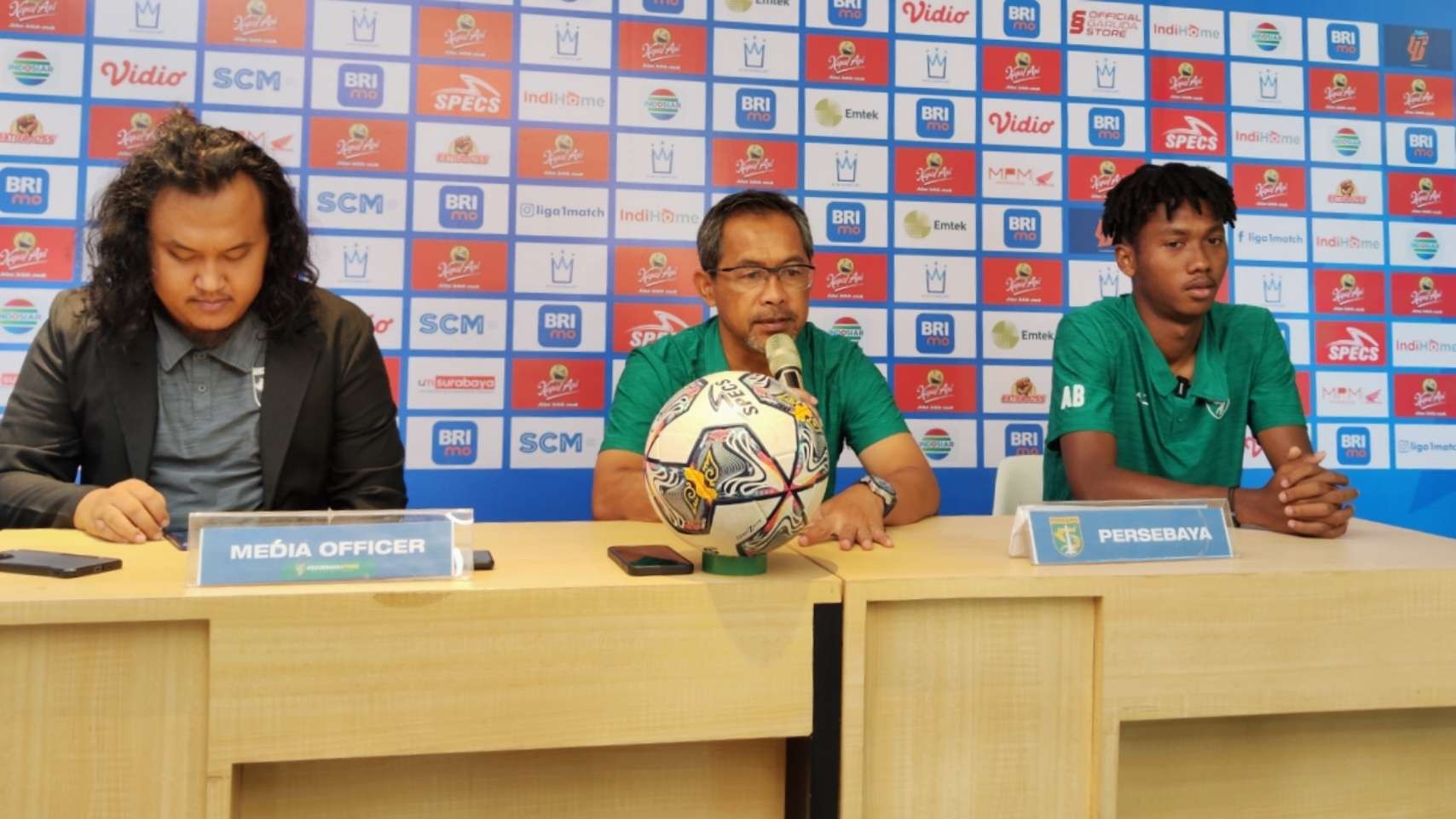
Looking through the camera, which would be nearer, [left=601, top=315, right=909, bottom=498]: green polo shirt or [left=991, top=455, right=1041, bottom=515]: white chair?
[left=601, top=315, right=909, bottom=498]: green polo shirt

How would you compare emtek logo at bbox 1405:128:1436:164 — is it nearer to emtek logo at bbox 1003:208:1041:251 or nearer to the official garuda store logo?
emtek logo at bbox 1003:208:1041:251

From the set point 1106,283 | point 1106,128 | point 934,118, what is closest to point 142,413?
point 934,118

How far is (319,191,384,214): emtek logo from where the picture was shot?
2.92m

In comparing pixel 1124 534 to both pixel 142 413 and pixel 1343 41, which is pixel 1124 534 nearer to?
pixel 142 413

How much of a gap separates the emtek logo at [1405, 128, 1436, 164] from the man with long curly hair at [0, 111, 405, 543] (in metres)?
3.56

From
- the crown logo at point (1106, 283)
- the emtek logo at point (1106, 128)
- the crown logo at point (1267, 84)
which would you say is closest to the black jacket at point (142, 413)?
the crown logo at point (1106, 283)

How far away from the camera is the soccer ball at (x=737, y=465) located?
3.44 feet

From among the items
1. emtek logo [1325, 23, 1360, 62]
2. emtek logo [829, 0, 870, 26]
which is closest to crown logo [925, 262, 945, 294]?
emtek logo [829, 0, 870, 26]

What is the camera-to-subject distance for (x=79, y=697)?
980mm

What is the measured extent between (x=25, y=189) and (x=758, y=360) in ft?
7.20

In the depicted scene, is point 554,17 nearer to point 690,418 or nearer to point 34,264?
point 34,264

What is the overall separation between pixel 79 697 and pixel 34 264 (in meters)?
2.34

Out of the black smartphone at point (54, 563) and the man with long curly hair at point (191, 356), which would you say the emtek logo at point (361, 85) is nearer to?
the man with long curly hair at point (191, 356)

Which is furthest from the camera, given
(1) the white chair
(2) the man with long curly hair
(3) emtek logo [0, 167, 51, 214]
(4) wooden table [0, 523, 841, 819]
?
(3) emtek logo [0, 167, 51, 214]
